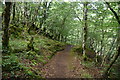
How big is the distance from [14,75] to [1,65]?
848 mm

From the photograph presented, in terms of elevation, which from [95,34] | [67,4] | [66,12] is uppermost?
[67,4]

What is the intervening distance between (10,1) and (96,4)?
23.5 ft

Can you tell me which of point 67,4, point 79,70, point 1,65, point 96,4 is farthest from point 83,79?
point 67,4

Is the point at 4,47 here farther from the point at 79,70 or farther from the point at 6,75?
the point at 79,70

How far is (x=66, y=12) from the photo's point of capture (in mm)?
17859

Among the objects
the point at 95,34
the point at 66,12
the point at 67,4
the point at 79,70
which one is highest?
the point at 67,4

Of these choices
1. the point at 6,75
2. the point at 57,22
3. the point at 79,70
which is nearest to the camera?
the point at 6,75

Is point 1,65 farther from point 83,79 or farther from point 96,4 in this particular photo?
point 96,4

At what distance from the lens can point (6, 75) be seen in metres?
5.57

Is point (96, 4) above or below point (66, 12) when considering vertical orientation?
above

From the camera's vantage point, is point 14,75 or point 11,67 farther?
point 11,67

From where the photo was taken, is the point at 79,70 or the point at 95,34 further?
the point at 95,34

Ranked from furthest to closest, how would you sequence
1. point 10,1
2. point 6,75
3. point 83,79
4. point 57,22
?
point 57,22 < point 83,79 < point 10,1 < point 6,75

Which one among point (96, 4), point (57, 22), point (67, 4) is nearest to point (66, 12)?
point (67, 4)
